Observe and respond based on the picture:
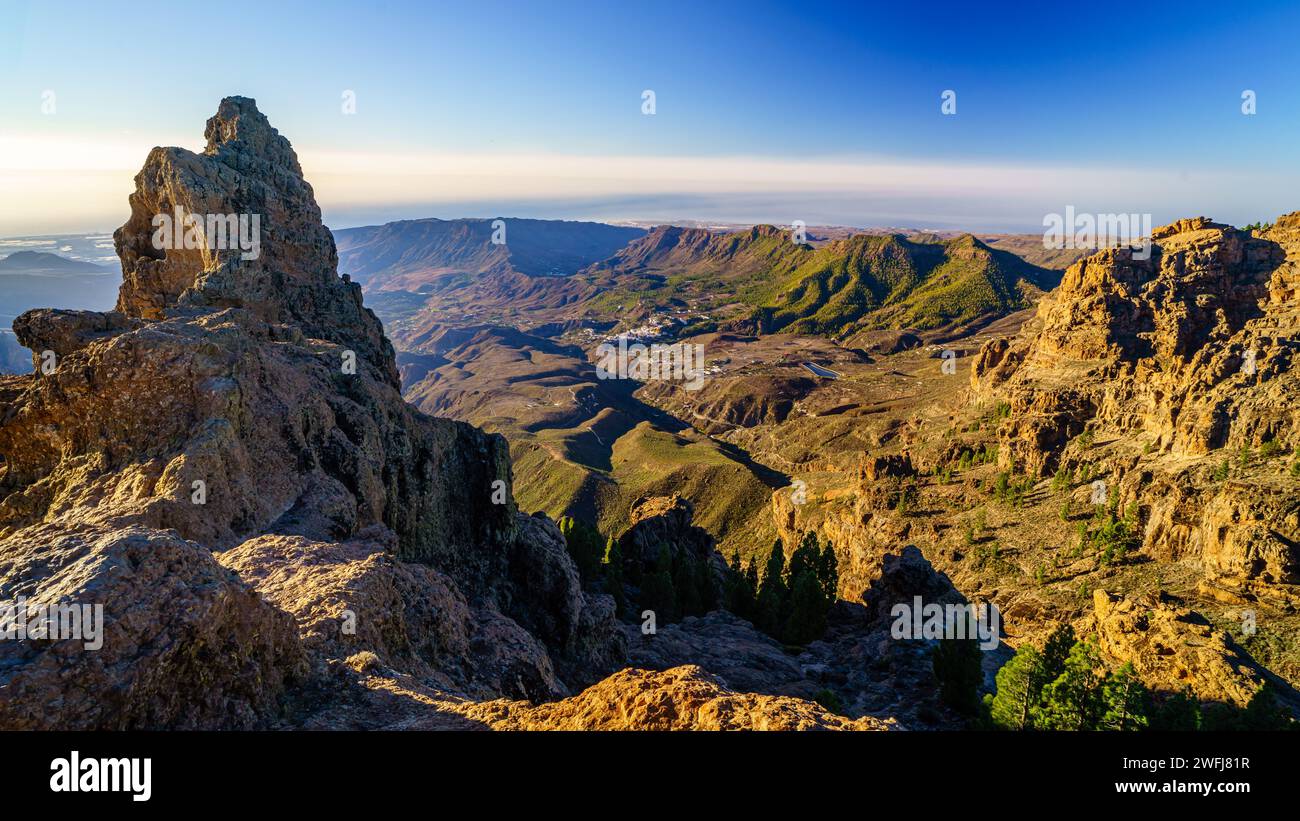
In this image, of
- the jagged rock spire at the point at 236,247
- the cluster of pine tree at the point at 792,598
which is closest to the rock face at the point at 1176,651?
the cluster of pine tree at the point at 792,598

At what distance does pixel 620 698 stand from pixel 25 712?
495 inches

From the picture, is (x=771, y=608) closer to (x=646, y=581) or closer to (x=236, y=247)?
(x=646, y=581)

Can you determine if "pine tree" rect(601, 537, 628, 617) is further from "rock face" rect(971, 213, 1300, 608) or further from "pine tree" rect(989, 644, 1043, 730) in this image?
"rock face" rect(971, 213, 1300, 608)

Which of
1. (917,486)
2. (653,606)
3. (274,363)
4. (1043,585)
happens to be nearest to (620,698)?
(274,363)

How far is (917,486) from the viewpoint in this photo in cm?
13425

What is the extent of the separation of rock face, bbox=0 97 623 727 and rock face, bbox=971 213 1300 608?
271 ft

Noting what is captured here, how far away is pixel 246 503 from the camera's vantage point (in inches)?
1123

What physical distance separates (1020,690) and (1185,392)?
9933 cm

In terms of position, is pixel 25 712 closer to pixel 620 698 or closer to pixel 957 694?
pixel 620 698

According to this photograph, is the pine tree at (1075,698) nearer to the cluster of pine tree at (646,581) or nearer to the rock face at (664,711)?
the rock face at (664,711)

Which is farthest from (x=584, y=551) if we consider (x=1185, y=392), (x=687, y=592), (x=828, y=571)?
(x=1185, y=392)

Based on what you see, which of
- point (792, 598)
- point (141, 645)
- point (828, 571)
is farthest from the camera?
point (828, 571)

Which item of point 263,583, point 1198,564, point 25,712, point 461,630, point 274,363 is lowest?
point 1198,564

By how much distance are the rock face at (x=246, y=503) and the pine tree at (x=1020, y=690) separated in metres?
27.0
